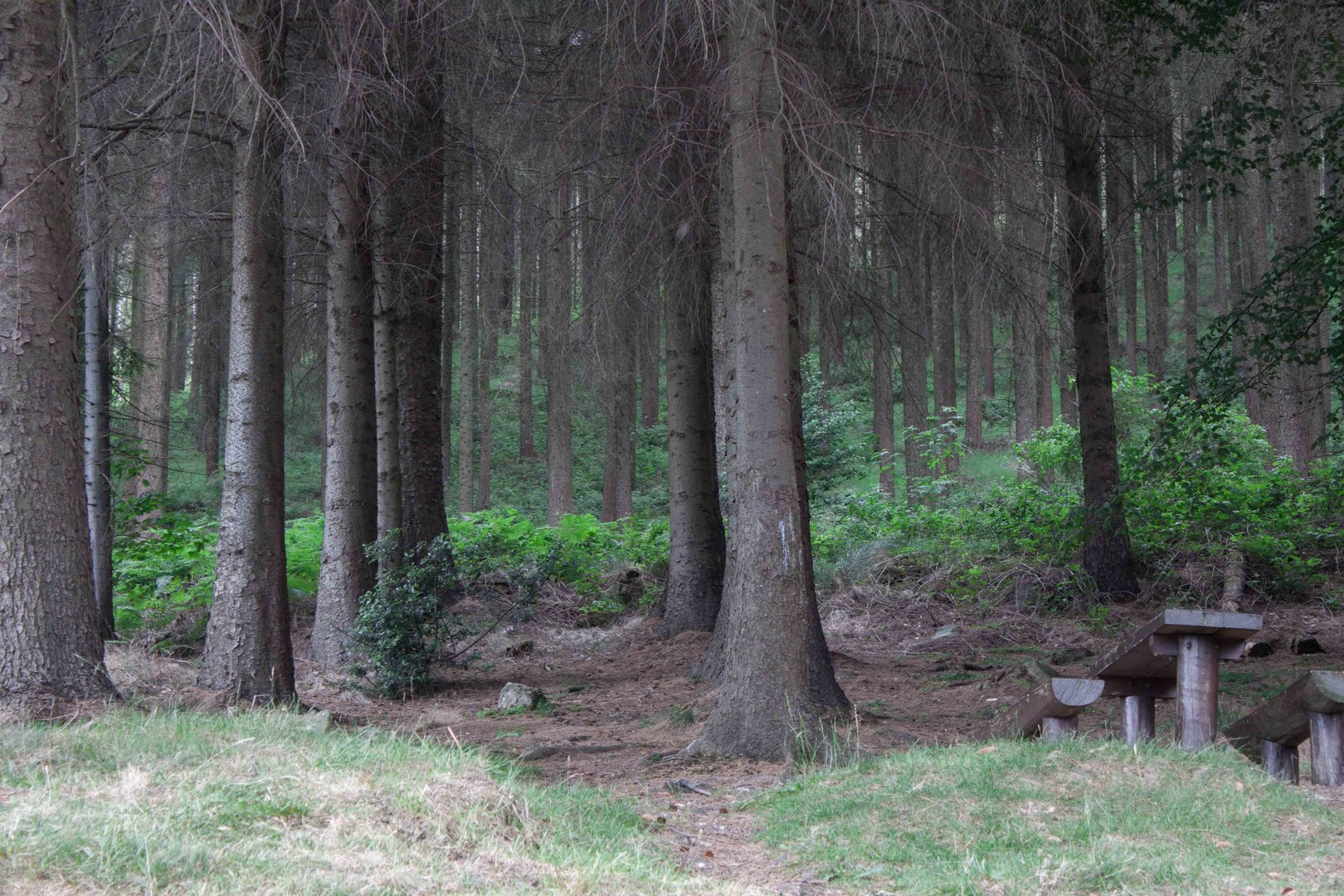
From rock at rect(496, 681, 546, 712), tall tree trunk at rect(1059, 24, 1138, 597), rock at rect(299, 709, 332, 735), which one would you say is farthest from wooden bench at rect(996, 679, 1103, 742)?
tall tree trunk at rect(1059, 24, 1138, 597)

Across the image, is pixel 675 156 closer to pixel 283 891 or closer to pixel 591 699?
pixel 591 699

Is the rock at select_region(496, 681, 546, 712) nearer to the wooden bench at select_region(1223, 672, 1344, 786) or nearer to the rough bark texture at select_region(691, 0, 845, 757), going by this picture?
the rough bark texture at select_region(691, 0, 845, 757)

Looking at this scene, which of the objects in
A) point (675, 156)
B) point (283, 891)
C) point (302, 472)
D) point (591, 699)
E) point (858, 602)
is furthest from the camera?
point (302, 472)

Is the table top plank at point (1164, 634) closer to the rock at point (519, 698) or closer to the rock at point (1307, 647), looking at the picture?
the rock at point (1307, 647)

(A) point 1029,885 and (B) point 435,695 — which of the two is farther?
(B) point 435,695

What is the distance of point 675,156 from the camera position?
348 inches

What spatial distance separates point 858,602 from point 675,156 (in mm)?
6641

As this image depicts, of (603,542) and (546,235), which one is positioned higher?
(546,235)

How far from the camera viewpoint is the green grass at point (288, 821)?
3557 millimetres

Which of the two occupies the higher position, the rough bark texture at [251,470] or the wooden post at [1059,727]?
the rough bark texture at [251,470]

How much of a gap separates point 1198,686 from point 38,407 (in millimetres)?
6501

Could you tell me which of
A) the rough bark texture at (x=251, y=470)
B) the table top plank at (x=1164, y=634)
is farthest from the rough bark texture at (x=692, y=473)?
the table top plank at (x=1164, y=634)

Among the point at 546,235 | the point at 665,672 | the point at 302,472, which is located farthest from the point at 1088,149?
the point at 302,472

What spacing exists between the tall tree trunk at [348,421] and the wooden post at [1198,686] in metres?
7.40
